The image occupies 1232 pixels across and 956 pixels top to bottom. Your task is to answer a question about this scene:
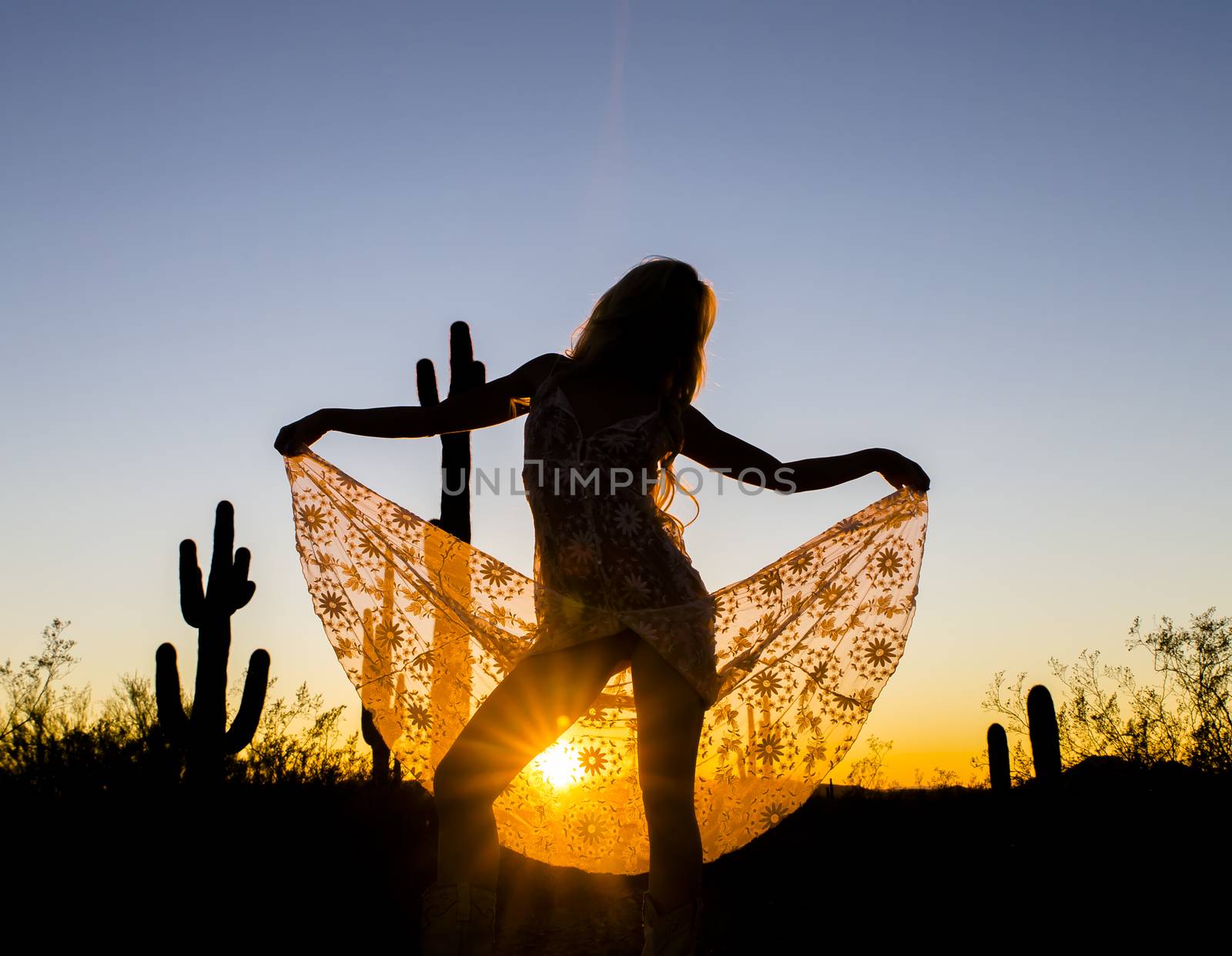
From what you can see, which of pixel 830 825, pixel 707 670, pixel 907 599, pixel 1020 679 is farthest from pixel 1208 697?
pixel 707 670

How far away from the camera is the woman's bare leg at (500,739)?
2016 mm

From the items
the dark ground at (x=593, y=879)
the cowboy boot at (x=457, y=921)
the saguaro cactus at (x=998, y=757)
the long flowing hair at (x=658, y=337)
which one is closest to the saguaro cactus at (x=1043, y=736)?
the dark ground at (x=593, y=879)

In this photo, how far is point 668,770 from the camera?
2152 millimetres

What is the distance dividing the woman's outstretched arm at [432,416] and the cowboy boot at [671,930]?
53.1 inches

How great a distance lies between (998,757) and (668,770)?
32.0 ft

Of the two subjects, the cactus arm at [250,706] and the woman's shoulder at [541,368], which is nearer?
the woman's shoulder at [541,368]

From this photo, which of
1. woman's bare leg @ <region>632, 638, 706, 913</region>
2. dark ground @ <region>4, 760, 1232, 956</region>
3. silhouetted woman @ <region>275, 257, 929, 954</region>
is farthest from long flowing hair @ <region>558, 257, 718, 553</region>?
dark ground @ <region>4, 760, 1232, 956</region>

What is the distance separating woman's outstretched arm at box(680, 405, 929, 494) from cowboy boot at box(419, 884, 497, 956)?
1.42 meters

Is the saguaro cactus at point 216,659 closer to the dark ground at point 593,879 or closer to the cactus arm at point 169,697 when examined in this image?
the cactus arm at point 169,697

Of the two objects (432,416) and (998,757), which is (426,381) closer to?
(432,416)

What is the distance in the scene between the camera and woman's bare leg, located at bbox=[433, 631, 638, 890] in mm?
2016

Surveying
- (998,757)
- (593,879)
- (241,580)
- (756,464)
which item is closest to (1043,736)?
(998,757)

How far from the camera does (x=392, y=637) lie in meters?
2.82

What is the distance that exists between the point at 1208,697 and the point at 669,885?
Result: 10.5 meters
